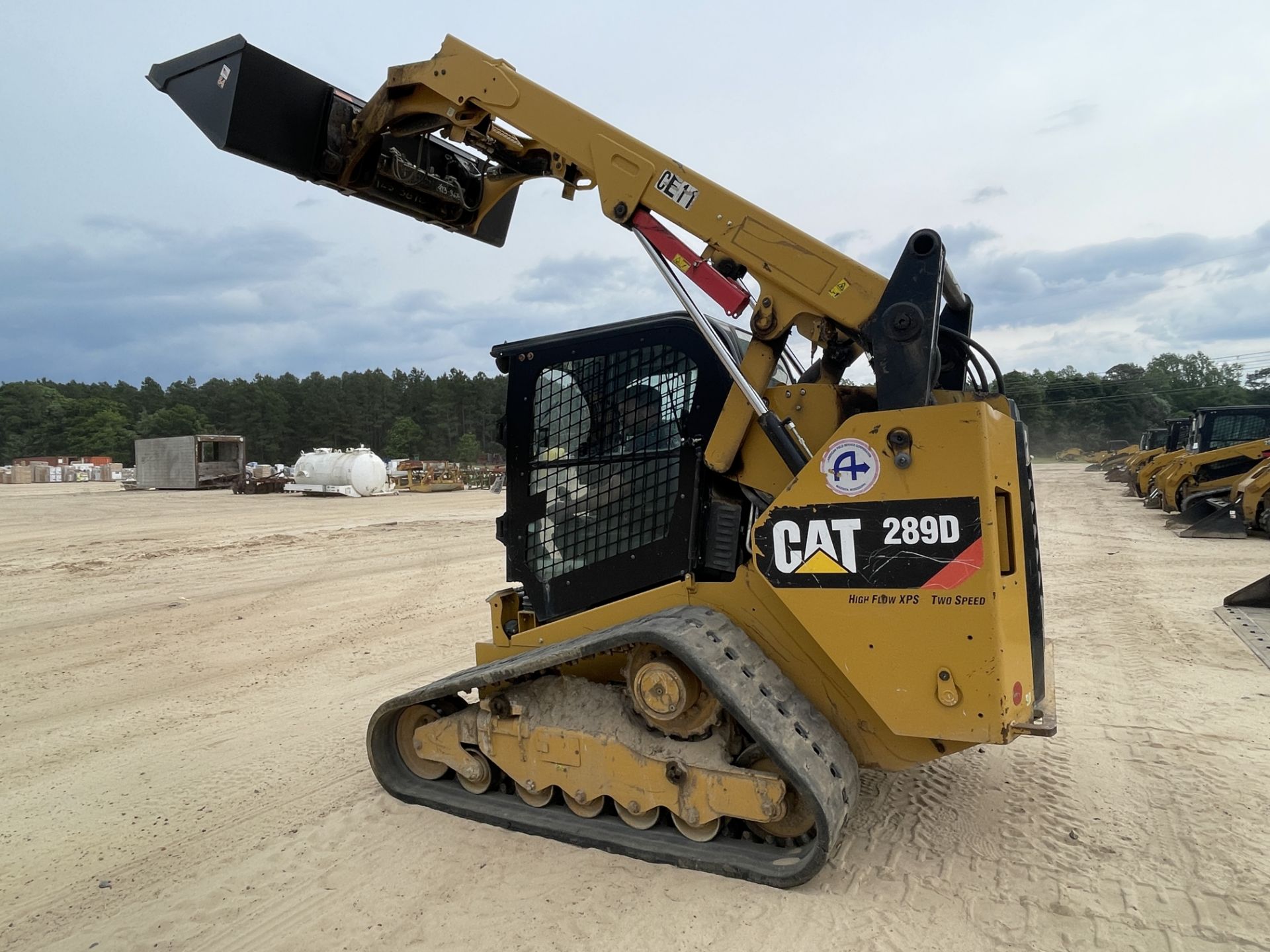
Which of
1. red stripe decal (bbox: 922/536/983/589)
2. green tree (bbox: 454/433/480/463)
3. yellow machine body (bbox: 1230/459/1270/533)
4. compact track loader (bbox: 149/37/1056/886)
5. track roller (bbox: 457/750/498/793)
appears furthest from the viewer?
green tree (bbox: 454/433/480/463)

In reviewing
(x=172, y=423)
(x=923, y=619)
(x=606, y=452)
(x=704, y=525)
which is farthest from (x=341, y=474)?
(x=172, y=423)

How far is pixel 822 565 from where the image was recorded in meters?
3.20

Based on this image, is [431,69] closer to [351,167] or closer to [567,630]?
[351,167]

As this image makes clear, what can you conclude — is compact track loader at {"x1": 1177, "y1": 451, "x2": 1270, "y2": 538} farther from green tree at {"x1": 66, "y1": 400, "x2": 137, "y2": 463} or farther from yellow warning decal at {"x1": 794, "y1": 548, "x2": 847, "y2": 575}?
green tree at {"x1": 66, "y1": 400, "x2": 137, "y2": 463}

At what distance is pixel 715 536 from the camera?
3748 millimetres

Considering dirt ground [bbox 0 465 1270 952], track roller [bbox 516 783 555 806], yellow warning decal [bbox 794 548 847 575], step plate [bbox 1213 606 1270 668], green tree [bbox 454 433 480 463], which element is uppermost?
green tree [bbox 454 433 480 463]

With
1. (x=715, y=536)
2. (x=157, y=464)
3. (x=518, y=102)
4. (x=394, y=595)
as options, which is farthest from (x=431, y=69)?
(x=157, y=464)

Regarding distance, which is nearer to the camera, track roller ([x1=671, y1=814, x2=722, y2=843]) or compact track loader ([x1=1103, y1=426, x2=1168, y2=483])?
track roller ([x1=671, y1=814, x2=722, y2=843])

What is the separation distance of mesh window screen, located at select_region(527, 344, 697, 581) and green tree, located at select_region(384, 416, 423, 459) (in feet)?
239

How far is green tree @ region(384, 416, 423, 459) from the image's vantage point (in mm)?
75062

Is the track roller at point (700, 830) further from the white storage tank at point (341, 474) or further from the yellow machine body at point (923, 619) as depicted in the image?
the white storage tank at point (341, 474)

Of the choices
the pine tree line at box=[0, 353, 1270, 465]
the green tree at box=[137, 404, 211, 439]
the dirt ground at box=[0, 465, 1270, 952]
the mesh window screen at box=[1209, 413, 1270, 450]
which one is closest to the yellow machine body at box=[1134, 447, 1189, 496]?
the mesh window screen at box=[1209, 413, 1270, 450]

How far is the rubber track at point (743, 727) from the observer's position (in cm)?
307

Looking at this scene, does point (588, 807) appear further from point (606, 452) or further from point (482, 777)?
point (606, 452)
